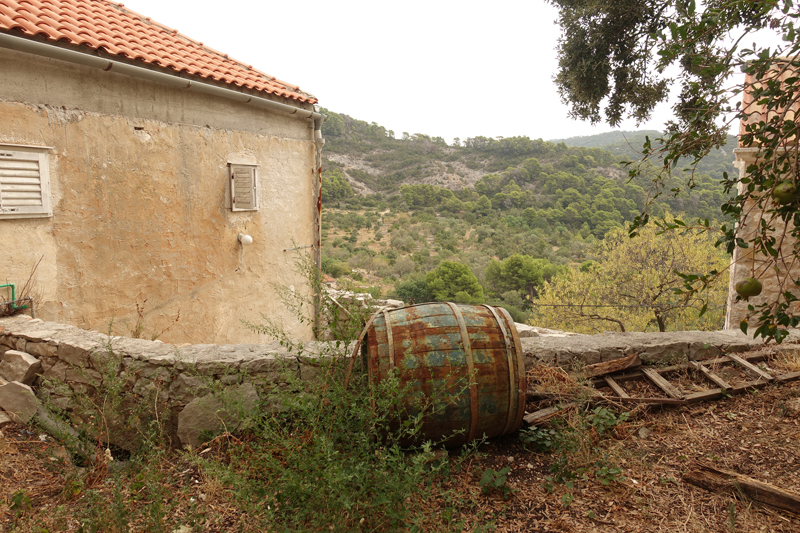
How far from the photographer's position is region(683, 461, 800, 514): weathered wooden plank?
2.67 metres

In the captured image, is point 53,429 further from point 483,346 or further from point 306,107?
point 306,107

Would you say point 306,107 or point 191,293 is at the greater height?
point 306,107

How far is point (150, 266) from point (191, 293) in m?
0.70

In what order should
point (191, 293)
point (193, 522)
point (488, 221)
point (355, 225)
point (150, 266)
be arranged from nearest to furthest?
point (193, 522) → point (150, 266) → point (191, 293) → point (355, 225) → point (488, 221)

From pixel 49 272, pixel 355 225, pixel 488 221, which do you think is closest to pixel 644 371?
pixel 49 272

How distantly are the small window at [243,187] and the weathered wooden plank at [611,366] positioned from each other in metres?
4.93

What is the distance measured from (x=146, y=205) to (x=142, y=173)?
0.37 metres

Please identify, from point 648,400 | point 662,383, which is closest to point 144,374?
point 648,400

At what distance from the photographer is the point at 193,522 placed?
2502 millimetres

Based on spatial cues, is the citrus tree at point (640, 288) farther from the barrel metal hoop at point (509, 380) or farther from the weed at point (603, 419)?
the barrel metal hoop at point (509, 380)

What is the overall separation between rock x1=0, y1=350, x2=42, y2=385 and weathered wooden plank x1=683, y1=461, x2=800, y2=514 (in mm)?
4904

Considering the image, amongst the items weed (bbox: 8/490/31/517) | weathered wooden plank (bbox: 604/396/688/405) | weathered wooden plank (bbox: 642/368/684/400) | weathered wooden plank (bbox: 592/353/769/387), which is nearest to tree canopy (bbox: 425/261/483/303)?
weathered wooden plank (bbox: 592/353/769/387)

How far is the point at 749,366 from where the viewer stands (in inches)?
177

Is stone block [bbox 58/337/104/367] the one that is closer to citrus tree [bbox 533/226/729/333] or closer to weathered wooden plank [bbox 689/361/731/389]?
weathered wooden plank [bbox 689/361/731/389]
